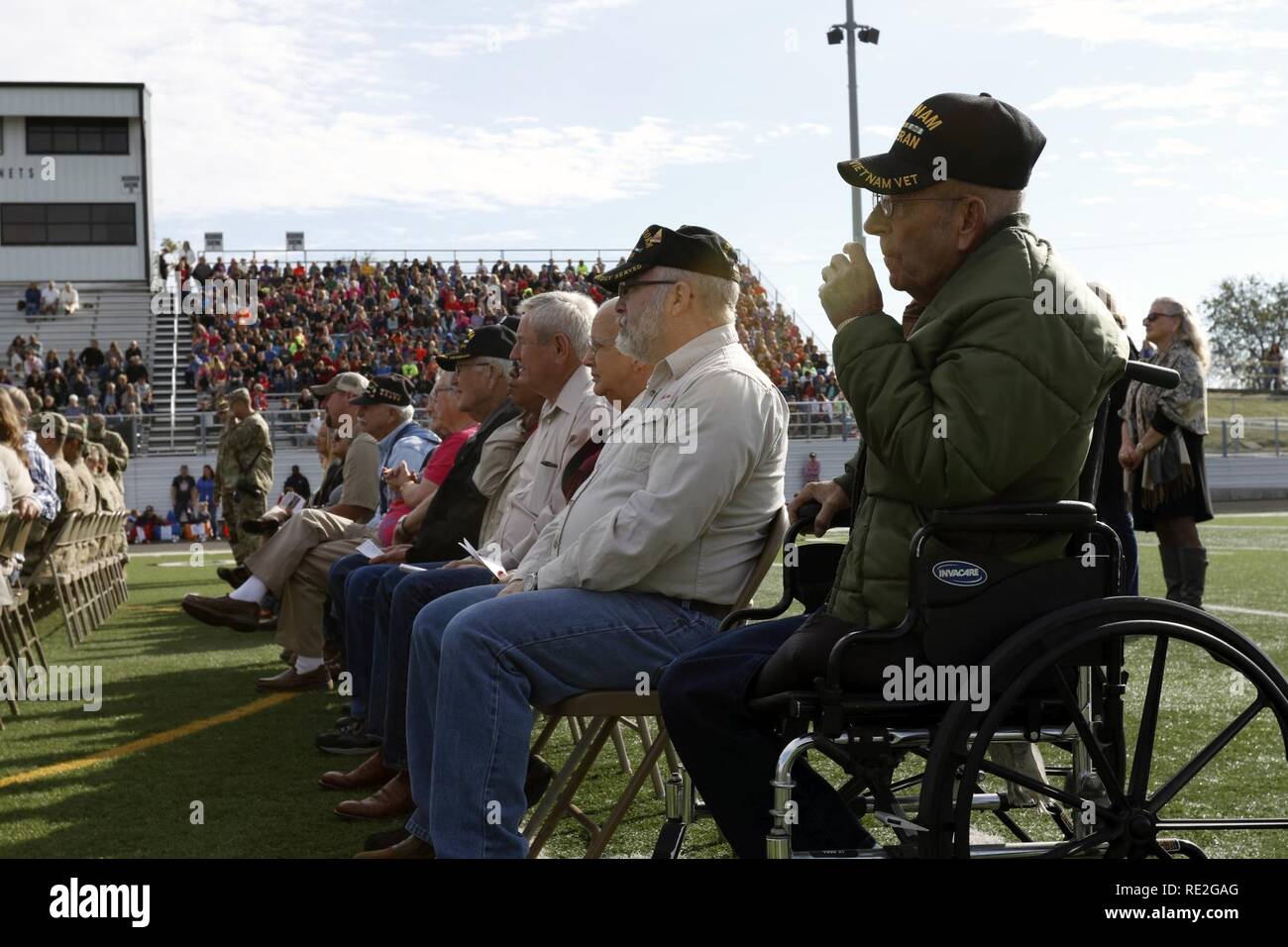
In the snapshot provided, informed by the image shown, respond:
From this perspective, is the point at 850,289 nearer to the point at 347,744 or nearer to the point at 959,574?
the point at 959,574

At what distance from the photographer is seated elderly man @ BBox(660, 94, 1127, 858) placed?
2.91 meters

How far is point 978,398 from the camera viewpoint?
288 centimetres

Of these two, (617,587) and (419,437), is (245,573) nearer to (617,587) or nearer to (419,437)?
(419,437)

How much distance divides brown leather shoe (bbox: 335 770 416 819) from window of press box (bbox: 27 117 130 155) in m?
50.4

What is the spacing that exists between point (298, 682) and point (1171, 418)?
5226 mm

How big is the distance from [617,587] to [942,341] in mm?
1204

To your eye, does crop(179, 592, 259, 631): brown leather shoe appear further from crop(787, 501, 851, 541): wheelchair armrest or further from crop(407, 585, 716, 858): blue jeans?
crop(787, 501, 851, 541): wheelchair armrest

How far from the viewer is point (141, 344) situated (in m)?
43.1

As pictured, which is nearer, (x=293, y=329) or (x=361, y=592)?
(x=361, y=592)

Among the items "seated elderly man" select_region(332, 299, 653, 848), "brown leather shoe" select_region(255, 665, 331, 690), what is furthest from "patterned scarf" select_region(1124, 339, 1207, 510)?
"brown leather shoe" select_region(255, 665, 331, 690)

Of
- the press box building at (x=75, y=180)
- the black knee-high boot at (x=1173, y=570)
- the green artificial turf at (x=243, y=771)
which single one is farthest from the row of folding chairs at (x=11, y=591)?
the press box building at (x=75, y=180)

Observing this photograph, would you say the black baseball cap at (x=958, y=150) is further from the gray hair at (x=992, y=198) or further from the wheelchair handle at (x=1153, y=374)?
the wheelchair handle at (x=1153, y=374)
